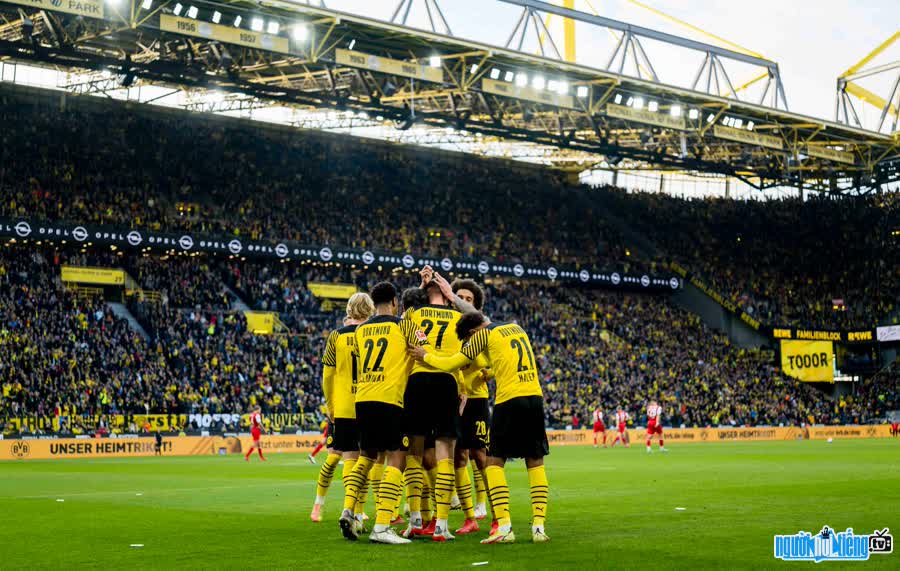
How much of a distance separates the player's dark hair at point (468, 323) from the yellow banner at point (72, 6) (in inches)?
1230

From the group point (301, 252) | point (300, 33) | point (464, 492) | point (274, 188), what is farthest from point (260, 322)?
point (464, 492)

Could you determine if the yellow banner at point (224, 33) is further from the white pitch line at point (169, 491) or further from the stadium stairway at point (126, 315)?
the white pitch line at point (169, 491)

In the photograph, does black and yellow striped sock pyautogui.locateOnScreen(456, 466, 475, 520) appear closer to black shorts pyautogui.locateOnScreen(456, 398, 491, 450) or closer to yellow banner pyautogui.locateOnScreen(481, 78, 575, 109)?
black shorts pyautogui.locateOnScreen(456, 398, 491, 450)

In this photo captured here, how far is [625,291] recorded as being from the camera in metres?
73.8

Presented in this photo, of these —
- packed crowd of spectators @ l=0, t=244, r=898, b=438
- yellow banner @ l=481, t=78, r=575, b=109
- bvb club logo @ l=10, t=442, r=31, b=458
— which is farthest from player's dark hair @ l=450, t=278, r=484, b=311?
yellow banner @ l=481, t=78, r=575, b=109

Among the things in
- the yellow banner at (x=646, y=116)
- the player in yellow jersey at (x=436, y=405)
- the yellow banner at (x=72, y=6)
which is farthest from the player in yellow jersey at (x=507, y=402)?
the yellow banner at (x=646, y=116)

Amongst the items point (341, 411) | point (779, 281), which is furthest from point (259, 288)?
point (341, 411)

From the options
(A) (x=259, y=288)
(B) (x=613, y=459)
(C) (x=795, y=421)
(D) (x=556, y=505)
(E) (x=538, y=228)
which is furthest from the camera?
(E) (x=538, y=228)

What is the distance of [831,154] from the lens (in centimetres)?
6488

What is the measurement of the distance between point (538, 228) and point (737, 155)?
A: 13.9 metres

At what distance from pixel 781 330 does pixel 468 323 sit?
64628 millimetres

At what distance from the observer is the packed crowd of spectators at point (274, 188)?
54.7 metres

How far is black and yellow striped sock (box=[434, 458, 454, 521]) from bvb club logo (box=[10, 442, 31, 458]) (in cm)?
3038

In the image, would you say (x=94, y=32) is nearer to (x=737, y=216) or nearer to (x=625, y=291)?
(x=625, y=291)
